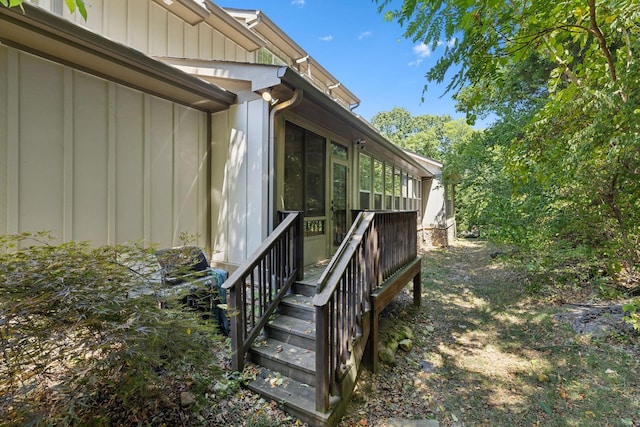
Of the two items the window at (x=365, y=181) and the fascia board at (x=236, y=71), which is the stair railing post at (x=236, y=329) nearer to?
the fascia board at (x=236, y=71)

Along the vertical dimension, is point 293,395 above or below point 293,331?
below

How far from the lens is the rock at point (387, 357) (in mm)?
3785

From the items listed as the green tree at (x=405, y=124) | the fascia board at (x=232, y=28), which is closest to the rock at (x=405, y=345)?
the fascia board at (x=232, y=28)

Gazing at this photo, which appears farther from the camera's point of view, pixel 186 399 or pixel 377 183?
pixel 377 183

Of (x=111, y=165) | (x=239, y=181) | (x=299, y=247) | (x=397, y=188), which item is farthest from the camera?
(x=397, y=188)

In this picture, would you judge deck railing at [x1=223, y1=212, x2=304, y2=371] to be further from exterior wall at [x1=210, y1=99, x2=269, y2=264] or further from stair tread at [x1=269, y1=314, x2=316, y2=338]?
exterior wall at [x1=210, y1=99, x2=269, y2=264]

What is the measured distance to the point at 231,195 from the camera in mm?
4641

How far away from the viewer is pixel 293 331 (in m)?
3.27

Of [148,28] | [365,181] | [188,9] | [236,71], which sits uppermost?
[188,9]

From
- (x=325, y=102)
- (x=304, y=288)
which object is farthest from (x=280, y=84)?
(x=304, y=288)

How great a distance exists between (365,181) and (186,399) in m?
6.72

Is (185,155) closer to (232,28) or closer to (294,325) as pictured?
(294,325)

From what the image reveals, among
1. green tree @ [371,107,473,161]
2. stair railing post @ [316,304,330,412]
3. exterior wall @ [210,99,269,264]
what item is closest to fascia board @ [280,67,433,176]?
exterior wall @ [210,99,269,264]

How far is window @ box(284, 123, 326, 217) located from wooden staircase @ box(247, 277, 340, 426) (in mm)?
1877
